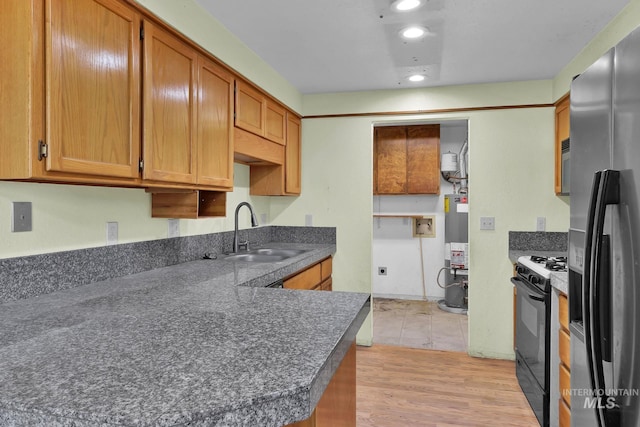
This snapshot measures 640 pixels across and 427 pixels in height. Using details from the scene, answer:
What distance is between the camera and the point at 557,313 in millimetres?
2121

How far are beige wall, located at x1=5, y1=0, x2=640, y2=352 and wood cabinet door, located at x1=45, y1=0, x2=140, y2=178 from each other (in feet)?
2.08

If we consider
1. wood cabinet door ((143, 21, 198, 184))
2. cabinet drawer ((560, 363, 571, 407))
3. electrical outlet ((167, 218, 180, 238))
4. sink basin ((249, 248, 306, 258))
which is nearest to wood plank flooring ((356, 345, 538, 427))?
cabinet drawer ((560, 363, 571, 407))

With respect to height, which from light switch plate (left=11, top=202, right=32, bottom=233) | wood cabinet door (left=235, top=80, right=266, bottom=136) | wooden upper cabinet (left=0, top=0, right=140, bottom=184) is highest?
wood cabinet door (left=235, top=80, right=266, bottom=136)

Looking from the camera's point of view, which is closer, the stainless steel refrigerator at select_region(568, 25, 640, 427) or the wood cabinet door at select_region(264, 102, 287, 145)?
the stainless steel refrigerator at select_region(568, 25, 640, 427)

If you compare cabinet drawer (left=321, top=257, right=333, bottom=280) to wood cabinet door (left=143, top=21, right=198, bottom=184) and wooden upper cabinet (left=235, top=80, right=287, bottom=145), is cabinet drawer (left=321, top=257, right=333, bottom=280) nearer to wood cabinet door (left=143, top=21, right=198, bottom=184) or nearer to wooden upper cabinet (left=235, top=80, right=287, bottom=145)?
wooden upper cabinet (left=235, top=80, right=287, bottom=145)

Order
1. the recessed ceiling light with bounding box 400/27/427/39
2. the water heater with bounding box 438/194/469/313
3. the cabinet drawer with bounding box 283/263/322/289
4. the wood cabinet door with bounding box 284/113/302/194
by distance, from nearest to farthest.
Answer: the recessed ceiling light with bounding box 400/27/427/39 → the cabinet drawer with bounding box 283/263/322/289 → the wood cabinet door with bounding box 284/113/302/194 → the water heater with bounding box 438/194/469/313

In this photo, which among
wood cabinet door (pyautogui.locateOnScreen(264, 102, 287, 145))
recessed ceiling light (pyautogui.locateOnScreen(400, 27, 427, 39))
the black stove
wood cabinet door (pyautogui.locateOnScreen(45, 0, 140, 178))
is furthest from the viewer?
wood cabinet door (pyautogui.locateOnScreen(264, 102, 287, 145))

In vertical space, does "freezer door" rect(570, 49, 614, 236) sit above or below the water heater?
above

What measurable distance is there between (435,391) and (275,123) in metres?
2.29

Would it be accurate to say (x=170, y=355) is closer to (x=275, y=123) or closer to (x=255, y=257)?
(x=255, y=257)

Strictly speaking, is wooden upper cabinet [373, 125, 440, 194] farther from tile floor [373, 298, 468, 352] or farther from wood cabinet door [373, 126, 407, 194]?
tile floor [373, 298, 468, 352]

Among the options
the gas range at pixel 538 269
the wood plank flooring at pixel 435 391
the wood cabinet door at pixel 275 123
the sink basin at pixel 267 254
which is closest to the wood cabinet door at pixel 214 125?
the wood cabinet door at pixel 275 123

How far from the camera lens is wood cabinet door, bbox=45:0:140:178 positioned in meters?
1.30

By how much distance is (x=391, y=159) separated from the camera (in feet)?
16.5
